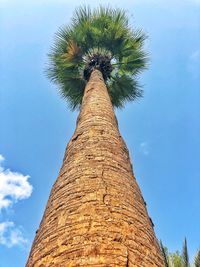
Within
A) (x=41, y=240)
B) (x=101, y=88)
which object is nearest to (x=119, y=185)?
(x=41, y=240)

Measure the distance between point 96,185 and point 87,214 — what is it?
0.41 metres

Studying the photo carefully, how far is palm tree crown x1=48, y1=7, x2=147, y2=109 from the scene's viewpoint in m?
9.91

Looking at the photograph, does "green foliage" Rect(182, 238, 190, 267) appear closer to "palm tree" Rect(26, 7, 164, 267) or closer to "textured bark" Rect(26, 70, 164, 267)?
"palm tree" Rect(26, 7, 164, 267)

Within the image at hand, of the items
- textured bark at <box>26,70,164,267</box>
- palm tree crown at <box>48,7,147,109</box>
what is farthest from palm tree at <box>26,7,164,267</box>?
palm tree crown at <box>48,7,147,109</box>

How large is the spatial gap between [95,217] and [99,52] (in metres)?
7.75

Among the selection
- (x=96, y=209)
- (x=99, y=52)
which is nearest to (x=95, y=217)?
(x=96, y=209)

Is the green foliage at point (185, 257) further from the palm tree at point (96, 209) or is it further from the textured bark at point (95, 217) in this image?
the textured bark at point (95, 217)

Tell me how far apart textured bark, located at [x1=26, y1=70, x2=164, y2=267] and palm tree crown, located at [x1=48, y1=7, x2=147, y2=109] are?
654 centimetres

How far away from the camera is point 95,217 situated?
7.79 ft

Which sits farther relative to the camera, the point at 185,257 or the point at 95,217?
the point at 185,257

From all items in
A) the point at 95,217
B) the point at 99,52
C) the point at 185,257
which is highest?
the point at 99,52

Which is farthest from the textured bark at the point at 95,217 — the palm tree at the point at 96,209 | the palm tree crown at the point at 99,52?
the palm tree crown at the point at 99,52

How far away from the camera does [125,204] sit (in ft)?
8.73

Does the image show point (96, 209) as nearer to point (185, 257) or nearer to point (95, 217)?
point (95, 217)
